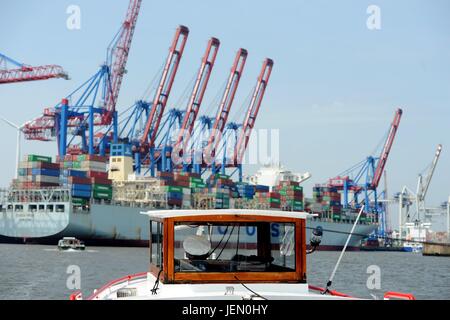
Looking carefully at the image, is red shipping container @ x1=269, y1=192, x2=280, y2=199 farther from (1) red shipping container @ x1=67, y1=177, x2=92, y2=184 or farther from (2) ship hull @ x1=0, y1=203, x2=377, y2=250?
(1) red shipping container @ x1=67, y1=177, x2=92, y2=184

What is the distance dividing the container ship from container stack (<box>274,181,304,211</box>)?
474cm

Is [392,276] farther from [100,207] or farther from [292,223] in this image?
[100,207]

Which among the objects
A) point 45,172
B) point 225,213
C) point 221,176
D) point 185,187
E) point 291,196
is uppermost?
point 221,176

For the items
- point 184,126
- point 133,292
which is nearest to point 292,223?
point 133,292

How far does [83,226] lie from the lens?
321ft

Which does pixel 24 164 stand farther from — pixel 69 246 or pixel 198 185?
pixel 198 185

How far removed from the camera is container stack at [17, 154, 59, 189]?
9831 centimetres

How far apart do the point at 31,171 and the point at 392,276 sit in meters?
60.9

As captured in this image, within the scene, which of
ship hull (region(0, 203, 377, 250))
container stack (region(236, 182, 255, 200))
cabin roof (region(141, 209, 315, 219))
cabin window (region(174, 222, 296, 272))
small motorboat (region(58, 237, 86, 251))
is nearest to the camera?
cabin roof (region(141, 209, 315, 219))

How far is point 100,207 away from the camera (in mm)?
101125

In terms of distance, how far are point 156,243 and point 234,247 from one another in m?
1.24

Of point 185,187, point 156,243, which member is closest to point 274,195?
point 185,187

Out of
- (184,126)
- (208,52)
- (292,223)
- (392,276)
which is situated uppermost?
(208,52)

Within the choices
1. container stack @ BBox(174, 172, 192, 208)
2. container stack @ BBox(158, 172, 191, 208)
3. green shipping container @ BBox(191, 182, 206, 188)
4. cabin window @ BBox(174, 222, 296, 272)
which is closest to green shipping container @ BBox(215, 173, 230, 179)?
green shipping container @ BBox(191, 182, 206, 188)
